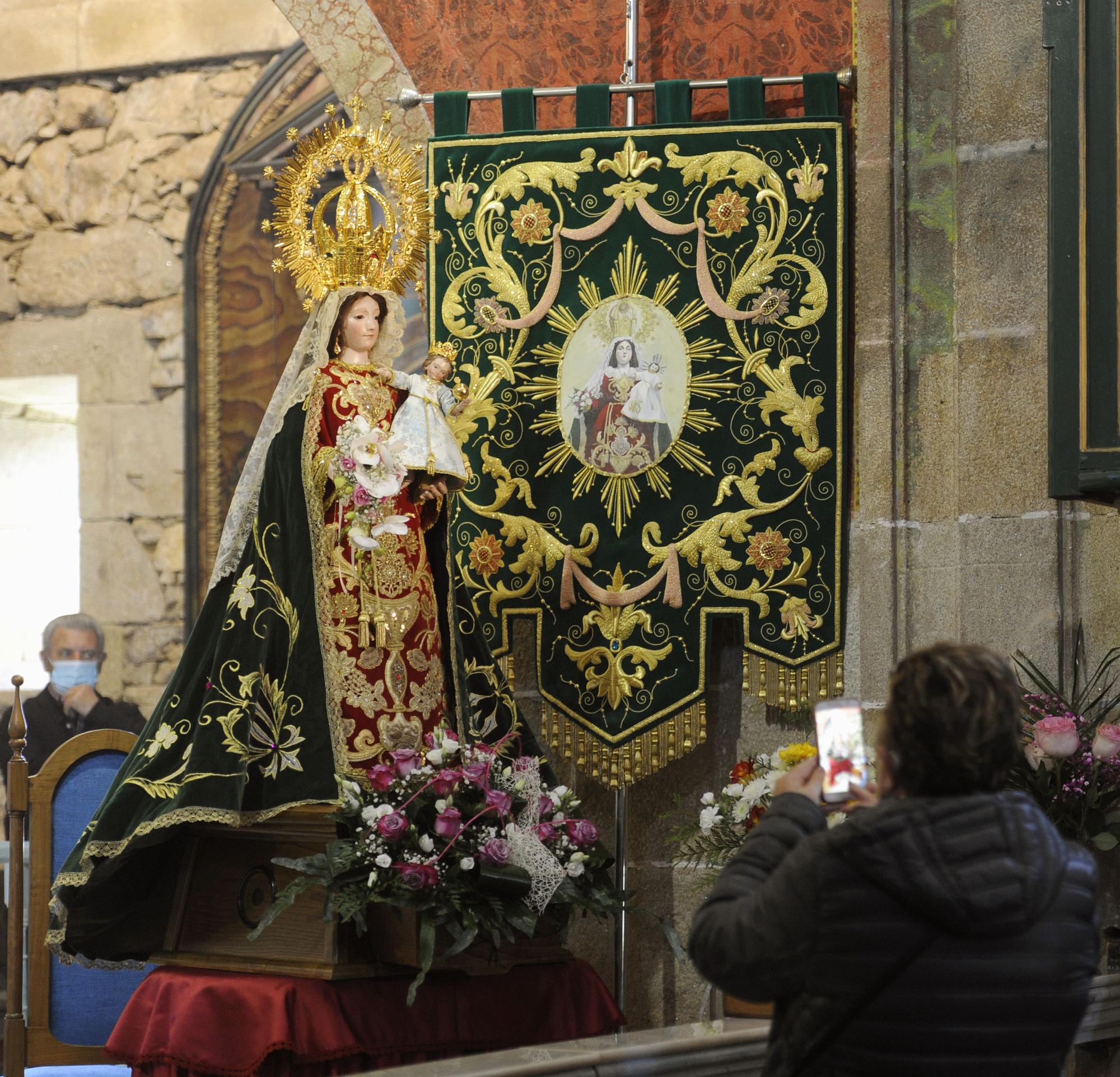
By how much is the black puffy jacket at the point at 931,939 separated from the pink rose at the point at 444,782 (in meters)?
2.11

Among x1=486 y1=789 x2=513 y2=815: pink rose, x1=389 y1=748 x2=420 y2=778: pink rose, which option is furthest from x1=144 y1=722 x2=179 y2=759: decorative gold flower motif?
x1=486 y1=789 x2=513 y2=815: pink rose

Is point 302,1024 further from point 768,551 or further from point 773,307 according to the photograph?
point 773,307

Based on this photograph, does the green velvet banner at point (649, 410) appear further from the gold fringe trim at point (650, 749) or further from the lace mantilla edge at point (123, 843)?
the lace mantilla edge at point (123, 843)

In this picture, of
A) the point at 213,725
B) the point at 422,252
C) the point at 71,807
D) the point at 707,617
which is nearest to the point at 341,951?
the point at 213,725

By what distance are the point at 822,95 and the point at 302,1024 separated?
2.86 m

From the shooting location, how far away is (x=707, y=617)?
485cm

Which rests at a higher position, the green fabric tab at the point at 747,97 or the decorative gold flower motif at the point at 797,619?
the green fabric tab at the point at 747,97

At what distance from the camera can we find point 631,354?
16.3 ft

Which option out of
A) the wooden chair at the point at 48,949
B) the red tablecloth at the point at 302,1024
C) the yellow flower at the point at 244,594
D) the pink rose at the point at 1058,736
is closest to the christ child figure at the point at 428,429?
the yellow flower at the point at 244,594

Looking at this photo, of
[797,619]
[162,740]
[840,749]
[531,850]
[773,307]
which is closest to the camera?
[840,749]

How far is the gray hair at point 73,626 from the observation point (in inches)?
270

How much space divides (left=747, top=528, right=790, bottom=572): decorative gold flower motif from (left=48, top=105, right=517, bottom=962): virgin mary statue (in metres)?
0.79

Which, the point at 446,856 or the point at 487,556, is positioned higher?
the point at 487,556

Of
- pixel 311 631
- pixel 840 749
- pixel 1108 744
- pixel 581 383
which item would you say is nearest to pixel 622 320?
pixel 581 383
